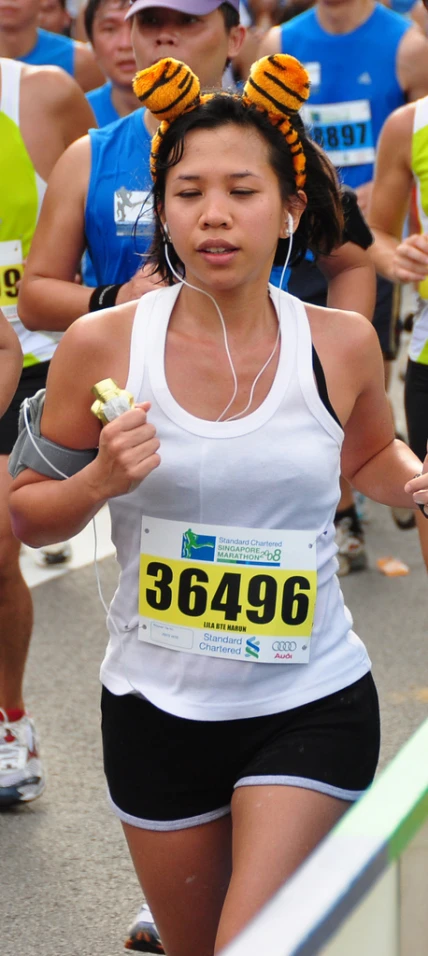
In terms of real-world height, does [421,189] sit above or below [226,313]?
below

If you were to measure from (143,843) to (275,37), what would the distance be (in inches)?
172

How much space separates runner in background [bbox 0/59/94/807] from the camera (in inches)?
147

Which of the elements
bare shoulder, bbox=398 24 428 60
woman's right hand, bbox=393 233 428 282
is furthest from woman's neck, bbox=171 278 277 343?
bare shoulder, bbox=398 24 428 60

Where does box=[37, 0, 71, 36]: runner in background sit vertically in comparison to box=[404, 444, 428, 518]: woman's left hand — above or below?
below

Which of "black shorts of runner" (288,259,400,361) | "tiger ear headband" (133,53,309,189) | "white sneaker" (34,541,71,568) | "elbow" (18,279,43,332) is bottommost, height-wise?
"white sneaker" (34,541,71,568)

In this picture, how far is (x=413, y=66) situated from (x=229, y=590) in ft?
12.0

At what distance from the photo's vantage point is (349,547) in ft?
18.0

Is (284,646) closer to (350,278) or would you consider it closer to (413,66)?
(350,278)

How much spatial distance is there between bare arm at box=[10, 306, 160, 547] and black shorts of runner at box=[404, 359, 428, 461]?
1.75 m

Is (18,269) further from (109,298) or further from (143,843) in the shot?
(143,843)

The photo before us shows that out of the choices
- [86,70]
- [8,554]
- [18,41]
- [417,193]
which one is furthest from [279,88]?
[86,70]

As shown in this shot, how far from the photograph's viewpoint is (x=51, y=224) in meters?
3.56

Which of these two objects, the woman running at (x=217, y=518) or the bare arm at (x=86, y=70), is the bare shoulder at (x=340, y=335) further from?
the bare arm at (x=86, y=70)

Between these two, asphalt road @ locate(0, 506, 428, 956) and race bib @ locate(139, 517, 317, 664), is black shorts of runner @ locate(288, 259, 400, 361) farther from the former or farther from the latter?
race bib @ locate(139, 517, 317, 664)
